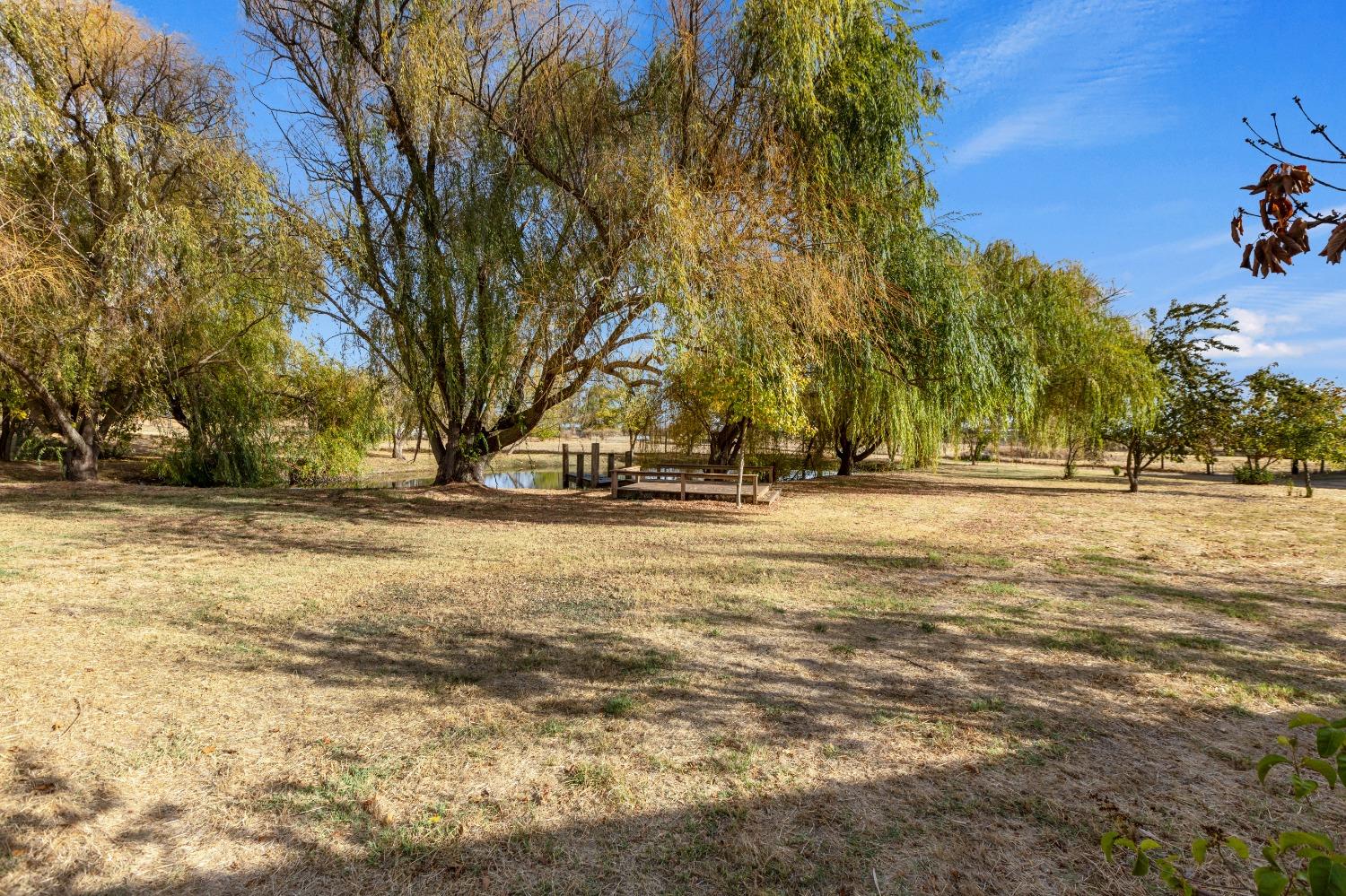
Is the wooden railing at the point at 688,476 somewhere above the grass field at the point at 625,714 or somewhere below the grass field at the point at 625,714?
above

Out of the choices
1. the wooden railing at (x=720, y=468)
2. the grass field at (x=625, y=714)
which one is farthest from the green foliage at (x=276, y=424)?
the grass field at (x=625, y=714)

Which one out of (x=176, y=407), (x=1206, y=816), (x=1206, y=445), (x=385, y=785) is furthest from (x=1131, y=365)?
(x=176, y=407)

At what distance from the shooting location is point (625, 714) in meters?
3.61

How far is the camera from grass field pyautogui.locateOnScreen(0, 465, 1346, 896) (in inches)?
98.7

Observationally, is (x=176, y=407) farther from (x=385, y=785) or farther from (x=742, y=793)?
(x=742, y=793)

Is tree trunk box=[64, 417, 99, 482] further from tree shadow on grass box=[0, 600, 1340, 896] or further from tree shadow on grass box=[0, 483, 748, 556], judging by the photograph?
tree shadow on grass box=[0, 600, 1340, 896]

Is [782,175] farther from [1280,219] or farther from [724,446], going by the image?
[724,446]

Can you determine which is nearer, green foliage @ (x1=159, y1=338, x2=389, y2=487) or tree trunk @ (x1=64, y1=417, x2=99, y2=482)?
tree trunk @ (x1=64, y1=417, x2=99, y2=482)

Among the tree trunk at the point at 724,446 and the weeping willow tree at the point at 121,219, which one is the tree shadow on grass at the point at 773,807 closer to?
the weeping willow tree at the point at 121,219

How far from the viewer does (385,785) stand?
2.91 m

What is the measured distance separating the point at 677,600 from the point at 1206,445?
1878cm

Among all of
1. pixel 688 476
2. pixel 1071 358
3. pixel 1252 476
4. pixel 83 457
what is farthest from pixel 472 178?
pixel 1252 476

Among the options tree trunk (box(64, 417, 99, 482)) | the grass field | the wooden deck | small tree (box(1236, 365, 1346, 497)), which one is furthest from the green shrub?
tree trunk (box(64, 417, 99, 482))

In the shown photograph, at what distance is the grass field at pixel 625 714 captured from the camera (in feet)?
8.22
